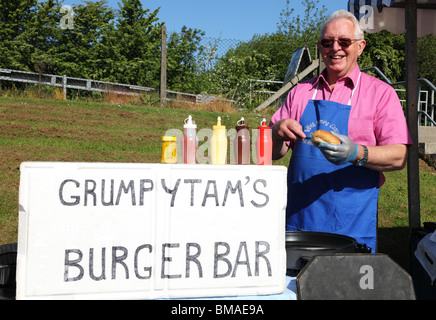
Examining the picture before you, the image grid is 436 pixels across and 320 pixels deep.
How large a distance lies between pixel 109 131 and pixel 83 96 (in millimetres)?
4828

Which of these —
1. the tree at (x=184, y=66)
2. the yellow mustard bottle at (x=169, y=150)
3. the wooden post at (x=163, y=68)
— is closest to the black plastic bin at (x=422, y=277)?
the yellow mustard bottle at (x=169, y=150)

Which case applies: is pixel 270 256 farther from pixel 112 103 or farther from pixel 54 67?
pixel 54 67

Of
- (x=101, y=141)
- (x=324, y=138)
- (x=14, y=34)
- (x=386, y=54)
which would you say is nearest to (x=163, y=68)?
(x=101, y=141)

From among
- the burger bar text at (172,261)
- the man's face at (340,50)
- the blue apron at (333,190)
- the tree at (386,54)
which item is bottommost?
the burger bar text at (172,261)

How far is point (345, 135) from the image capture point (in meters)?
2.31

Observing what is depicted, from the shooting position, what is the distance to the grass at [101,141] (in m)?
6.19

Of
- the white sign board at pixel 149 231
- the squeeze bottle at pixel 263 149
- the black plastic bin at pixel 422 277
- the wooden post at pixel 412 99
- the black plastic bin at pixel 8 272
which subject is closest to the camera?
the white sign board at pixel 149 231

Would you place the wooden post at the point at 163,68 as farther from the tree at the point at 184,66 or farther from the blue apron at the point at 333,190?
the blue apron at the point at 333,190

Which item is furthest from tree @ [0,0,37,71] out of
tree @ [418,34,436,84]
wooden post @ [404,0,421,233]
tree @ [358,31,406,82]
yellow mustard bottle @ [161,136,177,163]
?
tree @ [418,34,436,84]

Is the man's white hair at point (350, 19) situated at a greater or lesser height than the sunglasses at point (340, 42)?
greater

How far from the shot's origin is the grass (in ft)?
20.3

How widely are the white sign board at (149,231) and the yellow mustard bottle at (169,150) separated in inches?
5.7

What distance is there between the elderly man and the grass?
3262mm

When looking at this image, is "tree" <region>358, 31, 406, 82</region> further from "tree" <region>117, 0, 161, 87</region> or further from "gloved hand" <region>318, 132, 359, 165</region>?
"gloved hand" <region>318, 132, 359, 165</region>
